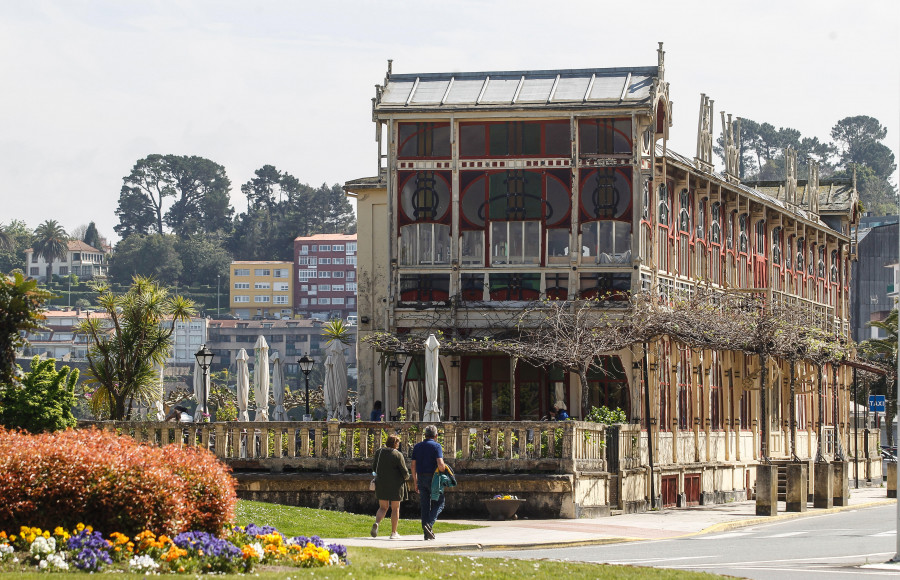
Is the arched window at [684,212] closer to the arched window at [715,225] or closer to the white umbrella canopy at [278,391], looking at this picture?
the arched window at [715,225]

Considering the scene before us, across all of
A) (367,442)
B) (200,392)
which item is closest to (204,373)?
(200,392)

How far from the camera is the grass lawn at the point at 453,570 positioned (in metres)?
17.9

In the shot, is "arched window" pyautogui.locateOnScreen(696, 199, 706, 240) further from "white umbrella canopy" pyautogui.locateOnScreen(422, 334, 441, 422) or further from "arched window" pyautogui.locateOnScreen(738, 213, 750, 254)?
"white umbrella canopy" pyautogui.locateOnScreen(422, 334, 441, 422)

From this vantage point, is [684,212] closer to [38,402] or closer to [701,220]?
[701,220]

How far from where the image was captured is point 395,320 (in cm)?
4497

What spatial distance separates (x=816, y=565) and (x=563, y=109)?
2416 cm

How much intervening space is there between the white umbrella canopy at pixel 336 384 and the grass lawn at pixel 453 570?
23.7m

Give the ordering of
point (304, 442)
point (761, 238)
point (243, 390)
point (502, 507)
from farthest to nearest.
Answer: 1. point (761, 238)
2. point (243, 390)
3. point (304, 442)
4. point (502, 507)

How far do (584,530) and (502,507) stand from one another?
2446 mm

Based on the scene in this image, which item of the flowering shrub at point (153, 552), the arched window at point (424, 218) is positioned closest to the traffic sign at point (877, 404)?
the arched window at point (424, 218)

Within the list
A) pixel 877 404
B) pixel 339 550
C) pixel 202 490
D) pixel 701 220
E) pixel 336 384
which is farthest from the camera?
pixel 877 404

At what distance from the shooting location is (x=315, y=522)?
2731cm

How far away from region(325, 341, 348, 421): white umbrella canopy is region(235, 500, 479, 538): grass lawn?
48.3 feet

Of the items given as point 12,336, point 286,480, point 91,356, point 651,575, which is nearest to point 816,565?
point 651,575
